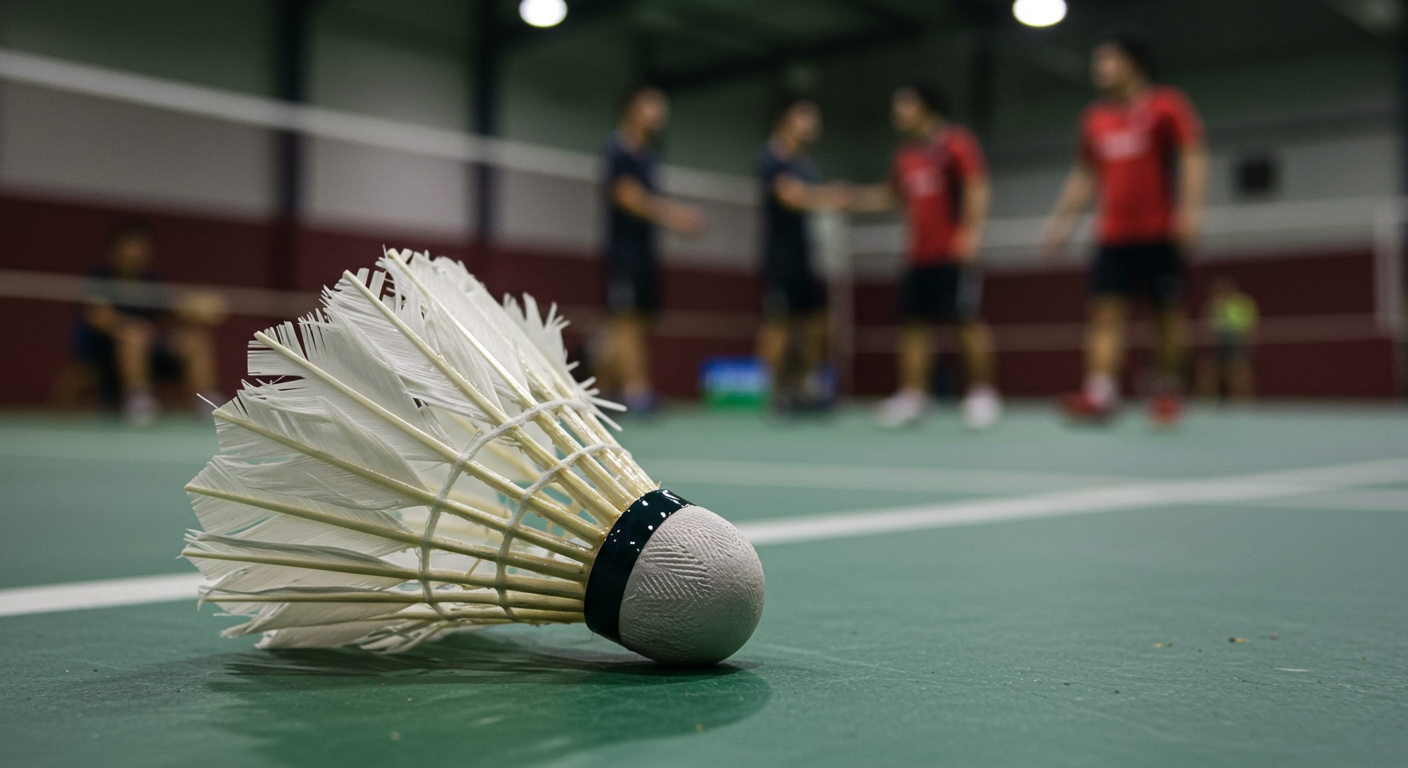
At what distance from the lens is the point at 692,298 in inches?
681

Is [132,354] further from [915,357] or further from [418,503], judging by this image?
[418,503]

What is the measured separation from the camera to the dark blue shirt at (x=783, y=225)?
7824 mm

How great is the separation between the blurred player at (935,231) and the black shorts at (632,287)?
1.37m

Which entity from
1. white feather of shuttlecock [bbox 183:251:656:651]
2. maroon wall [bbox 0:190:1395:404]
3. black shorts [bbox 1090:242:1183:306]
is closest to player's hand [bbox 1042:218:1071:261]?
black shorts [bbox 1090:242:1183:306]

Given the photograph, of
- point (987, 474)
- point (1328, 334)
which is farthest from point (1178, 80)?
point (987, 474)

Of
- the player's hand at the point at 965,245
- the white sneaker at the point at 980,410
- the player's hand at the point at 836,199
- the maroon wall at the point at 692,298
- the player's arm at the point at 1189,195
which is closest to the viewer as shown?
the player's arm at the point at 1189,195

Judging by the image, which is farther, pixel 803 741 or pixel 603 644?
pixel 603 644

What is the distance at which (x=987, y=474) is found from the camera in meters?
3.50

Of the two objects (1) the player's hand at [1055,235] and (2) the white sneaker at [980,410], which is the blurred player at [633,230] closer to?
(2) the white sneaker at [980,410]

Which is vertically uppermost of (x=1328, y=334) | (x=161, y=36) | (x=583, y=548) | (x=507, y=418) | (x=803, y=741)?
(x=161, y=36)

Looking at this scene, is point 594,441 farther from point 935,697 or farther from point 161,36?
point 161,36

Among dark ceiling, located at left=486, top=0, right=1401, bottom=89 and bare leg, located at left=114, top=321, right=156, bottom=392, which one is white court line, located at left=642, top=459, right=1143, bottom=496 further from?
dark ceiling, located at left=486, top=0, right=1401, bottom=89

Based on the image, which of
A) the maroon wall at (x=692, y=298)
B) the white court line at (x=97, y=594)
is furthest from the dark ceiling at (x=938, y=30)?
the white court line at (x=97, y=594)

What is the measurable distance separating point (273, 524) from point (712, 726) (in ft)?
1.30
